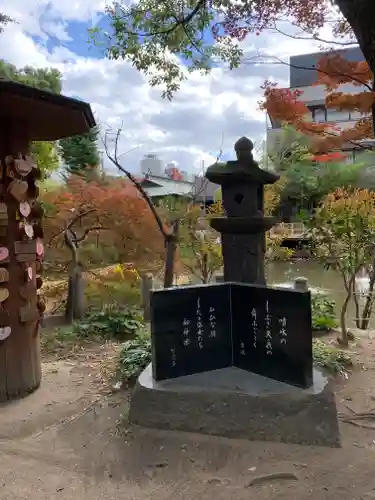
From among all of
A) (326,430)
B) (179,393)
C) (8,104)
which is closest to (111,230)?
(8,104)

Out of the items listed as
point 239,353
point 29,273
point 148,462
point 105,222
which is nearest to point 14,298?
point 29,273

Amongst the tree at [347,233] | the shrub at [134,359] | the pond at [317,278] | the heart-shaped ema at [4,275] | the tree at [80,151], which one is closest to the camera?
the heart-shaped ema at [4,275]

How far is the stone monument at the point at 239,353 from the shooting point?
3.37m

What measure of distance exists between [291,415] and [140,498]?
50.6 inches

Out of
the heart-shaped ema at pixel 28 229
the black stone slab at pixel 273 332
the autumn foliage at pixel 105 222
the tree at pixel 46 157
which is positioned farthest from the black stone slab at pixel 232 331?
the tree at pixel 46 157

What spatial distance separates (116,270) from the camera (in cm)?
905

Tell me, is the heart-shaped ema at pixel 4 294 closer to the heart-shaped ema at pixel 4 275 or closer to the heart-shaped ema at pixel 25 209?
the heart-shaped ema at pixel 4 275

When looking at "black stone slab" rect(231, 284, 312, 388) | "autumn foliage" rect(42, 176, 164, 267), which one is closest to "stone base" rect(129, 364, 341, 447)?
"black stone slab" rect(231, 284, 312, 388)

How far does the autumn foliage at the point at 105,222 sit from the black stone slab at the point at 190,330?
4648 mm

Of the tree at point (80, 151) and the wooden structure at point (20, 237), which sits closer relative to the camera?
the wooden structure at point (20, 237)

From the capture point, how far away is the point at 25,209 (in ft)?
13.6

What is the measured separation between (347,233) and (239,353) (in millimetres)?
3950

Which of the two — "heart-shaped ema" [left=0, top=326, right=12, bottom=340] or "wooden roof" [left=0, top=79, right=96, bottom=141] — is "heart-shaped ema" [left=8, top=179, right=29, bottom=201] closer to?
"wooden roof" [left=0, top=79, right=96, bottom=141]

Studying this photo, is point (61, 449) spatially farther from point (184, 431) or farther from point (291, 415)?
point (291, 415)
